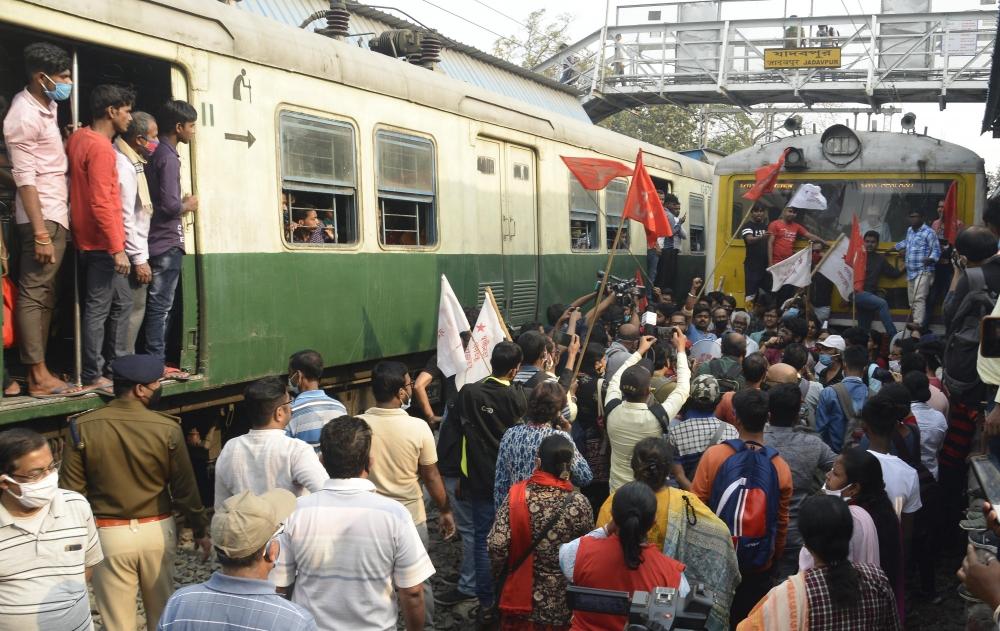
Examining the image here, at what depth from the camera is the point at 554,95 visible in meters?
17.3

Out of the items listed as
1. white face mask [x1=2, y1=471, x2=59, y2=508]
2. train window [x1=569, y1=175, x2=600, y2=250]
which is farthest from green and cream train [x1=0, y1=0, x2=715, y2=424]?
white face mask [x1=2, y1=471, x2=59, y2=508]

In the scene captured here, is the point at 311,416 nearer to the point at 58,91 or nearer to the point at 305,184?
the point at 58,91

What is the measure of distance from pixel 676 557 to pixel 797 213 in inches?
343

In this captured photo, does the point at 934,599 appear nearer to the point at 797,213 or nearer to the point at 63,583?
the point at 63,583

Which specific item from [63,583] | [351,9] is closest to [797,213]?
[351,9]

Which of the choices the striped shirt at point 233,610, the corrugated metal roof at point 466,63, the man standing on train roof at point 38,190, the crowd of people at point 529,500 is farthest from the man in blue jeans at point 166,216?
the corrugated metal roof at point 466,63

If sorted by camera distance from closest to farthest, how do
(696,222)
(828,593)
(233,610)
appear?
(233,610) < (828,593) < (696,222)

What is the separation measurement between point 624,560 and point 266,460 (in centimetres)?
159

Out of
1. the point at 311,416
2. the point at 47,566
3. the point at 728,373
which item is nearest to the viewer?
the point at 47,566

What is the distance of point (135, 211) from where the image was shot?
600 centimetres

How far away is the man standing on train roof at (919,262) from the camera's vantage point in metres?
10.5

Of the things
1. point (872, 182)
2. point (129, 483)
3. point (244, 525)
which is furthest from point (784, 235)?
point (244, 525)

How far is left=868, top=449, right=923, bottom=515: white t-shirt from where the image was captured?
15.7ft

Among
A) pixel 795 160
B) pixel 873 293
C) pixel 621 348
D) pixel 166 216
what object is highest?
pixel 795 160
